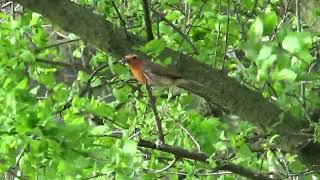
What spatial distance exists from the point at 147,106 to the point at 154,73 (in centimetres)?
91

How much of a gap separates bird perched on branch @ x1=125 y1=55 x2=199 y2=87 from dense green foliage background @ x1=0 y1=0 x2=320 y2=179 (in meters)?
0.07

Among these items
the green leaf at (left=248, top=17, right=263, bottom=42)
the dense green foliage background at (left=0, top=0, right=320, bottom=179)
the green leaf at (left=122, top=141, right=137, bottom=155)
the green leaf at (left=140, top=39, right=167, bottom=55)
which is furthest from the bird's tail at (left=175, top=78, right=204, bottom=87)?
the green leaf at (left=248, top=17, right=263, bottom=42)

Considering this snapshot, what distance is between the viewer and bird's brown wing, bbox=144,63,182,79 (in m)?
3.23

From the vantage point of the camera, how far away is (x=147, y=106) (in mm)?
4141

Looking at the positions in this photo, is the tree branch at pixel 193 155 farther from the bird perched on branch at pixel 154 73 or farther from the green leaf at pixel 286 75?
the green leaf at pixel 286 75

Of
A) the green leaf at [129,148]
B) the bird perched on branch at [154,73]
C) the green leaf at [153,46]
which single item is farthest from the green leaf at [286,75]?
the bird perched on branch at [154,73]

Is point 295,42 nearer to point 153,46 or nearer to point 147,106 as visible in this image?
point 153,46

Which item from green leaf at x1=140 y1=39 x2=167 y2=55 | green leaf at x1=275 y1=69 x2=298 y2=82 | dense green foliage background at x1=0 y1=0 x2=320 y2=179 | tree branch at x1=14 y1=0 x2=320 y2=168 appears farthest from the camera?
tree branch at x1=14 y1=0 x2=320 y2=168

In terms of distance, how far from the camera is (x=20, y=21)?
344 cm

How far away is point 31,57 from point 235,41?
4.61 ft

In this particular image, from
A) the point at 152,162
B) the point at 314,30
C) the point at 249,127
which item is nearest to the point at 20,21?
the point at 152,162

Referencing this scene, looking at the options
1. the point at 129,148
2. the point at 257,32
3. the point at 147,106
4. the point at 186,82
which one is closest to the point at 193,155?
the point at 186,82

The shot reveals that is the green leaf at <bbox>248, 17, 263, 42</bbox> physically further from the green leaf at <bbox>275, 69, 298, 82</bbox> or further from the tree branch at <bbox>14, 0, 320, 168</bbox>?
the tree branch at <bbox>14, 0, 320, 168</bbox>

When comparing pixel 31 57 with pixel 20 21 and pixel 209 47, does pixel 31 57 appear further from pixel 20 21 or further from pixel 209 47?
pixel 209 47
